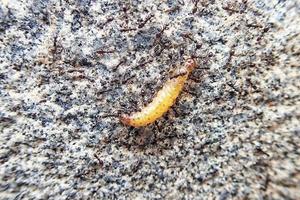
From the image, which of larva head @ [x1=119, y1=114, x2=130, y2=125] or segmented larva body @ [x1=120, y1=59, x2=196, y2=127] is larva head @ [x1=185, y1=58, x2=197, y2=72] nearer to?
segmented larva body @ [x1=120, y1=59, x2=196, y2=127]

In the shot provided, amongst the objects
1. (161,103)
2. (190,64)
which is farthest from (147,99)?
(190,64)

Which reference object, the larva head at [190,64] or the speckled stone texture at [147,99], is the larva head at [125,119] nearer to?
the speckled stone texture at [147,99]

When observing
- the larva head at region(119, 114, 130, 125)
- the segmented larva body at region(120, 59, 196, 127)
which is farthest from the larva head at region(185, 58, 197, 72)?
the larva head at region(119, 114, 130, 125)

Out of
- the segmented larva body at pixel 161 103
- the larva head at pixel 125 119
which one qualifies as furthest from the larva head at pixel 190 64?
the larva head at pixel 125 119

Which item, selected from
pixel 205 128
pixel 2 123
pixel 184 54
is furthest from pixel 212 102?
pixel 2 123

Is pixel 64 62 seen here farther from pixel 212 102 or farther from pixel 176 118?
pixel 212 102

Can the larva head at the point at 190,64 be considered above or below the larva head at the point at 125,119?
above

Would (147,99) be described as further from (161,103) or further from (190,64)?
(190,64)
